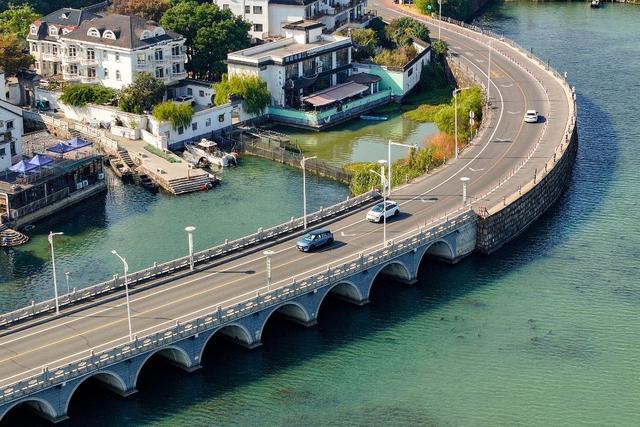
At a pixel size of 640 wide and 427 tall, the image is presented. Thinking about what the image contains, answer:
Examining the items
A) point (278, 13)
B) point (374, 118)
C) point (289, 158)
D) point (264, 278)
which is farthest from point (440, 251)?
point (278, 13)

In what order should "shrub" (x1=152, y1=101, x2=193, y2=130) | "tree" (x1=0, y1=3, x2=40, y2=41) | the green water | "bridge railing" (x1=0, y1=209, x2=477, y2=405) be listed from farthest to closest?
"tree" (x1=0, y1=3, x2=40, y2=41)
the green water
"shrub" (x1=152, y1=101, x2=193, y2=130)
"bridge railing" (x1=0, y1=209, x2=477, y2=405)

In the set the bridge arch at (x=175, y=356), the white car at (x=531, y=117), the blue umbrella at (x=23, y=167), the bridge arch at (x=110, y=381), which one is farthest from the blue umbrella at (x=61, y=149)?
the white car at (x=531, y=117)

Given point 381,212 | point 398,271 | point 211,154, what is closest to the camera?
point 398,271

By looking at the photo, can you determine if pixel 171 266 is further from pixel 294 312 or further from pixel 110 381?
pixel 110 381

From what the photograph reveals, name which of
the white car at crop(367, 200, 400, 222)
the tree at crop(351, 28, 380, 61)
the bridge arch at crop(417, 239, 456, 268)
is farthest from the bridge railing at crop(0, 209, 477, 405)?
the tree at crop(351, 28, 380, 61)

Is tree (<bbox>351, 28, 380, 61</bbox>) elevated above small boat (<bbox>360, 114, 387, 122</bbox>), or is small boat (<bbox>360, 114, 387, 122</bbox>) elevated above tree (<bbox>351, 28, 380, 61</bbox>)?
tree (<bbox>351, 28, 380, 61</bbox>)

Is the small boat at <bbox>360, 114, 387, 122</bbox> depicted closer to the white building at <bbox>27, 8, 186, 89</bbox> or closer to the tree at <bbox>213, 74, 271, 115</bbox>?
the tree at <bbox>213, 74, 271, 115</bbox>
